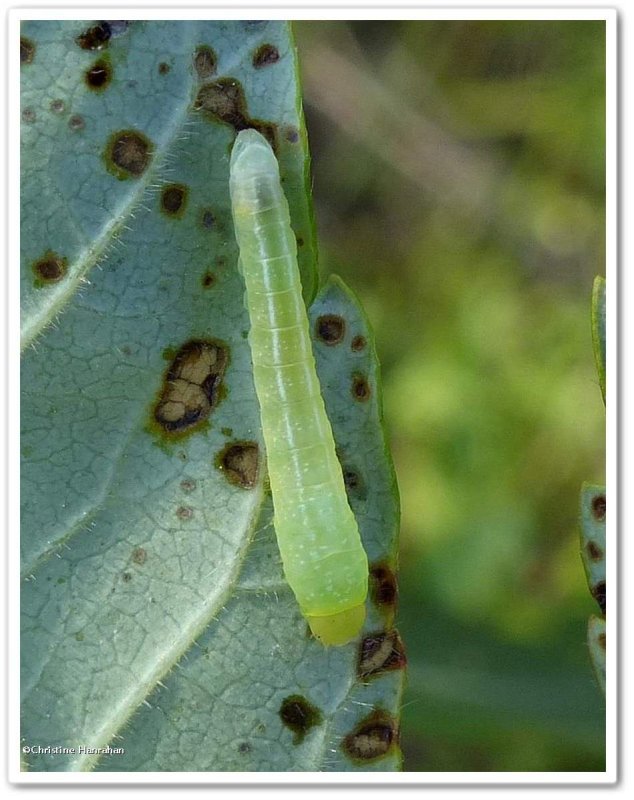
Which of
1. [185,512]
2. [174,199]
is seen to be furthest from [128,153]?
[185,512]

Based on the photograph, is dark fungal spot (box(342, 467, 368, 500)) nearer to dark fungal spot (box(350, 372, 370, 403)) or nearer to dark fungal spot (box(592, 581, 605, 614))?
dark fungal spot (box(350, 372, 370, 403))

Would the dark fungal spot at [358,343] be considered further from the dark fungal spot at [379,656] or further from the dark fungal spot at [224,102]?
the dark fungal spot at [379,656]

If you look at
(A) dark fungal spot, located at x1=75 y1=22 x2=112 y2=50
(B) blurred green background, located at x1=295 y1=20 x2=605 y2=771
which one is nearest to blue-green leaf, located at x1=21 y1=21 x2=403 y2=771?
(A) dark fungal spot, located at x1=75 y1=22 x2=112 y2=50

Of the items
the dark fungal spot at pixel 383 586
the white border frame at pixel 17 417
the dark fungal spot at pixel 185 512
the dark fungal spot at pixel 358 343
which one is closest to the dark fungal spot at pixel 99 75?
the white border frame at pixel 17 417
